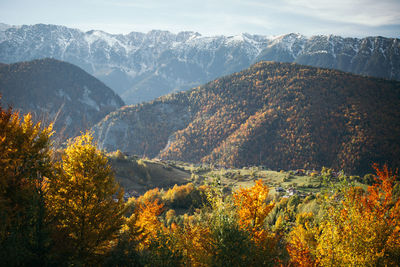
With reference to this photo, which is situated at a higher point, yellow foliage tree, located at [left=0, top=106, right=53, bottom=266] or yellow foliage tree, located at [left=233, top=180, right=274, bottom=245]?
yellow foliage tree, located at [left=0, top=106, right=53, bottom=266]

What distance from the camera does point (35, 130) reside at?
21625mm

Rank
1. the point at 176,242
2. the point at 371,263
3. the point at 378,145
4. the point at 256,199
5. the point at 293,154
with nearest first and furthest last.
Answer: the point at 371,263, the point at 176,242, the point at 256,199, the point at 378,145, the point at 293,154

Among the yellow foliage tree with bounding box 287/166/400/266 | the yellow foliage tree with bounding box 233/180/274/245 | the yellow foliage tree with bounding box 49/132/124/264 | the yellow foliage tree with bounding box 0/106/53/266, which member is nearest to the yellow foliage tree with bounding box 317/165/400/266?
the yellow foliage tree with bounding box 287/166/400/266

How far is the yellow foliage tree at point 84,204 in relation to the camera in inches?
837

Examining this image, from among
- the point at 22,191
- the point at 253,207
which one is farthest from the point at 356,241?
the point at 22,191

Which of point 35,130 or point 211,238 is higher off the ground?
point 35,130

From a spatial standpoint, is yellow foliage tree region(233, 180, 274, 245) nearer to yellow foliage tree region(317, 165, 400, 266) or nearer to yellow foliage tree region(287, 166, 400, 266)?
yellow foliage tree region(287, 166, 400, 266)

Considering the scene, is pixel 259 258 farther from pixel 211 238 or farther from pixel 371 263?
pixel 371 263

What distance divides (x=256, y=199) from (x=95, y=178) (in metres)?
16.8

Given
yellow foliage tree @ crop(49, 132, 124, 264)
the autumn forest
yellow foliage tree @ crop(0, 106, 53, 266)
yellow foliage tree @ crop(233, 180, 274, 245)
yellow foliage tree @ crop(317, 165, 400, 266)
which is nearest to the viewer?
yellow foliage tree @ crop(0, 106, 53, 266)

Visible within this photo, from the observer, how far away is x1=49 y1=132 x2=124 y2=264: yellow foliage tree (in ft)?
69.7

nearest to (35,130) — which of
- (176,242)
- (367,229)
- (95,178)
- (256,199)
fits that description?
(95,178)

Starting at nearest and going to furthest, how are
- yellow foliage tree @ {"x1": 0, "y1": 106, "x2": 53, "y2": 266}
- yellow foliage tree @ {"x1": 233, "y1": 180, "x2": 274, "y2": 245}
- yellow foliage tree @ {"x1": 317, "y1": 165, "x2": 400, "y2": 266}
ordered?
yellow foliage tree @ {"x1": 0, "y1": 106, "x2": 53, "y2": 266}, yellow foliage tree @ {"x1": 317, "y1": 165, "x2": 400, "y2": 266}, yellow foliage tree @ {"x1": 233, "y1": 180, "x2": 274, "y2": 245}

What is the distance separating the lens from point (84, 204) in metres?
21.9
